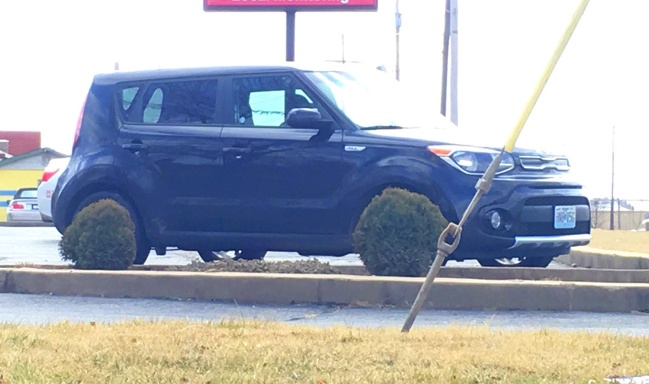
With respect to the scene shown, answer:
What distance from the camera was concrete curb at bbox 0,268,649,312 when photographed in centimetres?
793

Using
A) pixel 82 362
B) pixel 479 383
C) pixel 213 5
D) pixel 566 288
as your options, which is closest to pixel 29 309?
pixel 82 362

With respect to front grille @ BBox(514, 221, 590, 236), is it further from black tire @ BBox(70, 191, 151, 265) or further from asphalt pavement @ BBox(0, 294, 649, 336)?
black tire @ BBox(70, 191, 151, 265)

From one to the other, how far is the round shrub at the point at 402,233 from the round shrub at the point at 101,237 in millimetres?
2006

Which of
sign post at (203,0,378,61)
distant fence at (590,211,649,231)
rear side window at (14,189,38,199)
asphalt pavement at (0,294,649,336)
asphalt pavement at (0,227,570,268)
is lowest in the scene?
distant fence at (590,211,649,231)

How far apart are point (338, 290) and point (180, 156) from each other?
2.27 meters

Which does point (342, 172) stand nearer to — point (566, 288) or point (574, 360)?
point (566, 288)

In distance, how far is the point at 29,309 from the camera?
7809 mm

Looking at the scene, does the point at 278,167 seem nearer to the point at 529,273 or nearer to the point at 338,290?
the point at 338,290

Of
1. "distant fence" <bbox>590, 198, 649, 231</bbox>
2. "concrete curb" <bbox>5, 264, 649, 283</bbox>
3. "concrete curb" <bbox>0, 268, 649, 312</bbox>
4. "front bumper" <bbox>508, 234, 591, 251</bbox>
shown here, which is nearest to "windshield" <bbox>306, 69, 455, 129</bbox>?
"concrete curb" <bbox>5, 264, 649, 283</bbox>

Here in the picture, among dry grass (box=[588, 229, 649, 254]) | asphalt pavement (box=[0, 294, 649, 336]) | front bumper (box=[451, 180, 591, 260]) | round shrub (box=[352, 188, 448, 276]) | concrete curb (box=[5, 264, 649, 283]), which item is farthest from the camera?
dry grass (box=[588, 229, 649, 254])

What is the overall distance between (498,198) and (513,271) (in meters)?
0.92

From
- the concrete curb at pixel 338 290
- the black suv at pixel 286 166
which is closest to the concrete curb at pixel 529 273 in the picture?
the black suv at pixel 286 166

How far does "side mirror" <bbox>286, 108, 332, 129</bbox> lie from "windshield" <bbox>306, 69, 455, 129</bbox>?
279mm

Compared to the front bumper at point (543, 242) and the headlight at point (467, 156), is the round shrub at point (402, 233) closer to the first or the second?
the headlight at point (467, 156)
